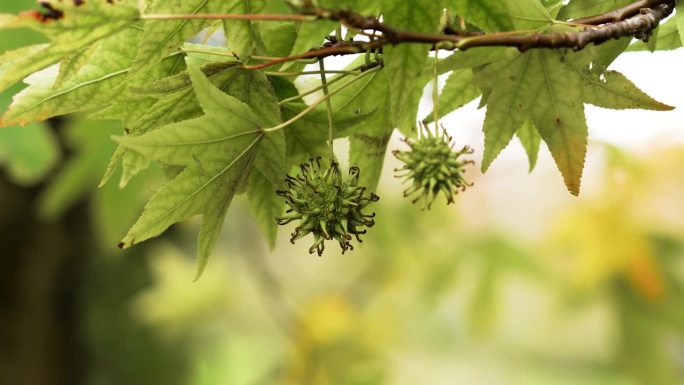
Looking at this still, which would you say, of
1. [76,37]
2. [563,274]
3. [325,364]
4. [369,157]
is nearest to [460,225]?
[563,274]

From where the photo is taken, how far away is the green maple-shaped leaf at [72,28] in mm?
373

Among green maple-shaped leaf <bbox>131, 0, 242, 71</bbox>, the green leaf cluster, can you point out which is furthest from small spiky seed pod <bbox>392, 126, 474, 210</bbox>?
green maple-shaped leaf <bbox>131, 0, 242, 71</bbox>

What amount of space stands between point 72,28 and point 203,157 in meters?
0.09

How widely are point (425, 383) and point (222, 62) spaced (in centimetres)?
536

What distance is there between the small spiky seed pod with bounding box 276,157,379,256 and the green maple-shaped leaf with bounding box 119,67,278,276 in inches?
1.5

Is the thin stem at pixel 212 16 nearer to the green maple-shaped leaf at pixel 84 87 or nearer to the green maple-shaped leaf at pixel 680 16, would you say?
the green maple-shaped leaf at pixel 84 87

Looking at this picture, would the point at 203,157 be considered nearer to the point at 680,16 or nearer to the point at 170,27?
the point at 170,27

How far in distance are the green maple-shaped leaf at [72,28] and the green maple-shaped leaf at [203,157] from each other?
45 millimetres

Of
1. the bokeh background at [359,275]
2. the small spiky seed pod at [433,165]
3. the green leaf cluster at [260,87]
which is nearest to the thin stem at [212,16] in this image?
the green leaf cluster at [260,87]

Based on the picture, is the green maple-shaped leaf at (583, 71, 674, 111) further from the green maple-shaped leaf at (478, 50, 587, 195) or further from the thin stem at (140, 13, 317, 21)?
the thin stem at (140, 13, 317, 21)

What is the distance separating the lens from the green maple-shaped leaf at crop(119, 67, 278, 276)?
0.41m

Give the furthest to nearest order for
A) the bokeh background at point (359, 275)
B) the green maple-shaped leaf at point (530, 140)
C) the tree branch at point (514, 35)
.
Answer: the bokeh background at point (359, 275) < the green maple-shaped leaf at point (530, 140) < the tree branch at point (514, 35)

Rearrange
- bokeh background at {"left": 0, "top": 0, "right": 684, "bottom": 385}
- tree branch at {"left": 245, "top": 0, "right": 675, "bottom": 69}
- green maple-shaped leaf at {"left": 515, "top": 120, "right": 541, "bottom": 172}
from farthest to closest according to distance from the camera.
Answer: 1. bokeh background at {"left": 0, "top": 0, "right": 684, "bottom": 385}
2. green maple-shaped leaf at {"left": 515, "top": 120, "right": 541, "bottom": 172}
3. tree branch at {"left": 245, "top": 0, "right": 675, "bottom": 69}

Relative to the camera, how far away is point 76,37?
38cm
